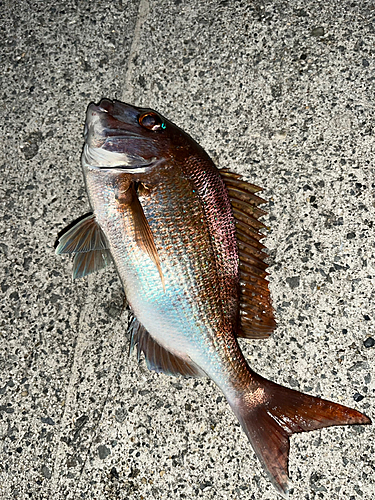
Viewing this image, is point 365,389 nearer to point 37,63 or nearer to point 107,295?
point 107,295

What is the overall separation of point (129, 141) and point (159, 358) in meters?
0.81

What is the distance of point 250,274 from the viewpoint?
5.91ft

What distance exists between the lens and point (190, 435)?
1866 mm

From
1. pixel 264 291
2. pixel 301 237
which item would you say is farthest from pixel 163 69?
pixel 264 291

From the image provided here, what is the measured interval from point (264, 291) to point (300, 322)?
247 mm

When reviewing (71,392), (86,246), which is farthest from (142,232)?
(71,392)

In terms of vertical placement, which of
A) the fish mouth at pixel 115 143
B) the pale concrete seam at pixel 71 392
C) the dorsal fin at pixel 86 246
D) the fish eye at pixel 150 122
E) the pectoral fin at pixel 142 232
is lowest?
the pale concrete seam at pixel 71 392

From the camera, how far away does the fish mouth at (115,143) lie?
1705mm

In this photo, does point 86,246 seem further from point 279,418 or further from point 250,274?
point 279,418

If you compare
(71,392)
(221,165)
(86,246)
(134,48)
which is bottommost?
(71,392)

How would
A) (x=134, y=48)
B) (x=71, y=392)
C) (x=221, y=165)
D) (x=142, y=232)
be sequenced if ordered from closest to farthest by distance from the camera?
(x=142, y=232) → (x=71, y=392) → (x=221, y=165) → (x=134, y=48)

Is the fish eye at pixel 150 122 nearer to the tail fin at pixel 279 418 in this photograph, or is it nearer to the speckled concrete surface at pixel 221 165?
the speckled concrete surface at pixel 221 165

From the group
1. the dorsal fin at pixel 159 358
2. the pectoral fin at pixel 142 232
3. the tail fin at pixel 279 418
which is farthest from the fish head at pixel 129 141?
the tail fin at pixel 279 418

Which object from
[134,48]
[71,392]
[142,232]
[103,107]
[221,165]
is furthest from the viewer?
[134,48]
